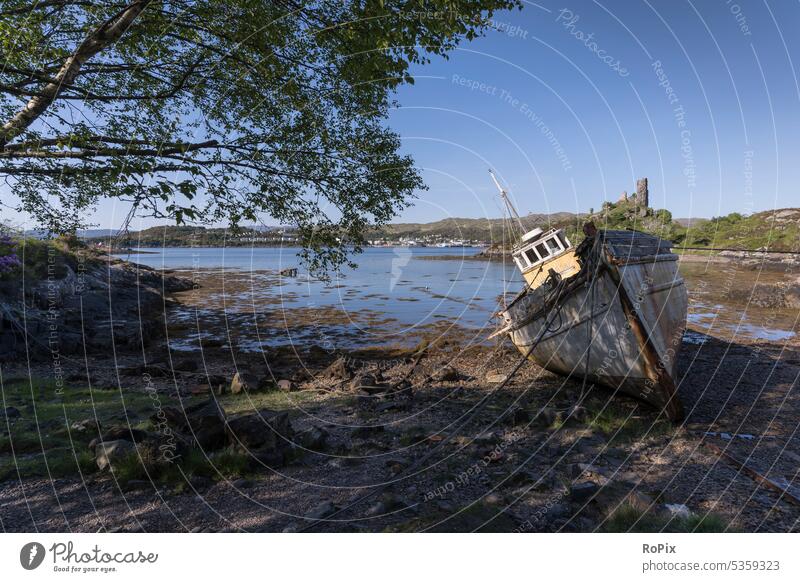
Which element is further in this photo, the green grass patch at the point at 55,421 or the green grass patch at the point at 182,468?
the green grass patch at the point at 55,421

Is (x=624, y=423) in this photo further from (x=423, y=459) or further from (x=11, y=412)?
(x=11, y=412)

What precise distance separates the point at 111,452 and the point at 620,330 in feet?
36.8

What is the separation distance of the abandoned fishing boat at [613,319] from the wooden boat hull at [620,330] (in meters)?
0.02

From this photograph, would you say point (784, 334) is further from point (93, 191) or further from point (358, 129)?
point (93, 191)

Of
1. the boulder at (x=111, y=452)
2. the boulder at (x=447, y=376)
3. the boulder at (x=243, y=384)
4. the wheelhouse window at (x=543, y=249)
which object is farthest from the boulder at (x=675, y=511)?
the boulder at (x=243, y=384)

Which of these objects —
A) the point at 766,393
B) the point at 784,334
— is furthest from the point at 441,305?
the point at 766,393

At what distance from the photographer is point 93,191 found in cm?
778

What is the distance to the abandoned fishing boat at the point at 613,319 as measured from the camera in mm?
9508

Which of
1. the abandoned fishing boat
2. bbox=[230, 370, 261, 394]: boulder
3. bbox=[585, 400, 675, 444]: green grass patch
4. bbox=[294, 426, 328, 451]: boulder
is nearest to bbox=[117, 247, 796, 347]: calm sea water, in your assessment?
bbox=[230, 370, 261, 394]: boulder

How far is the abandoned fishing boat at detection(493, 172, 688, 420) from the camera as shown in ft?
31.2

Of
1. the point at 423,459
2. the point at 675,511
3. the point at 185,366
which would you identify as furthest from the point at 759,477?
the point at 185,366

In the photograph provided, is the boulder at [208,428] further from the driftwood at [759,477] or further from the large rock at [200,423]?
the driftwood at [759,477]

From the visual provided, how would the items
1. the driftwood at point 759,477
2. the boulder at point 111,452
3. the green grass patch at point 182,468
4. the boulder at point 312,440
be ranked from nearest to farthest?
the driftwood at point 759,477 < the green grass patch at point 182,468 < the boulder at point 111,452 < the boulder at point 312,440

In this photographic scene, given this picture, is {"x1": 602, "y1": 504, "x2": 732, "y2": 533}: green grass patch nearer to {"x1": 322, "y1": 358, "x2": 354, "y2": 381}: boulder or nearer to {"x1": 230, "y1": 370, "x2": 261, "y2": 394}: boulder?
{"x1": 322, "y1": 358, "x2": 354, "y2": 381}: boulder
